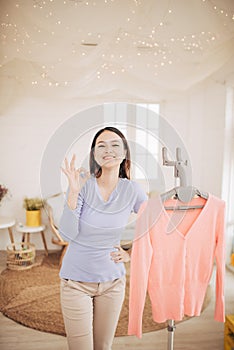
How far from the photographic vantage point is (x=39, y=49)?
180 centimetres

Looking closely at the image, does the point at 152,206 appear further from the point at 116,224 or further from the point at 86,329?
the point at 86,329

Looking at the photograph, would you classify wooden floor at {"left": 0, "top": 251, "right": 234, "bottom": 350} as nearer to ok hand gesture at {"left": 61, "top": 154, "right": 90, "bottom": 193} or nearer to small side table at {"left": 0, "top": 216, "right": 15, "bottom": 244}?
small side table at {"left": 0, "top": 216, "right": 15, "bottom": 244}

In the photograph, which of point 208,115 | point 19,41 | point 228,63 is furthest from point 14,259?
point 228,63

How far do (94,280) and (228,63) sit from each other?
1.50 metres

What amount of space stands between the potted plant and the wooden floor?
55cm

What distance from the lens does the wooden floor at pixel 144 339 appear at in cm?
176

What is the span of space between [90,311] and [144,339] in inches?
26.5

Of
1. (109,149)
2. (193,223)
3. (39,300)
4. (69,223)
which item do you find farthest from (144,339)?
(109,149)

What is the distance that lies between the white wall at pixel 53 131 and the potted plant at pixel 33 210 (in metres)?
0.04

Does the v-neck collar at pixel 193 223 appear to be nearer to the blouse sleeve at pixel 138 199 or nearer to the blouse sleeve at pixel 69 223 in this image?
the blouse sleeve at pixel 138 199

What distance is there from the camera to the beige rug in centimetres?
190

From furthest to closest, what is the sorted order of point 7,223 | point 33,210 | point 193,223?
point 33,210 → point 7,223 → point 193,223

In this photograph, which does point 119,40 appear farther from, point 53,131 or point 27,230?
point 27,230

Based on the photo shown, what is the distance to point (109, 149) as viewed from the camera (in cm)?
132
